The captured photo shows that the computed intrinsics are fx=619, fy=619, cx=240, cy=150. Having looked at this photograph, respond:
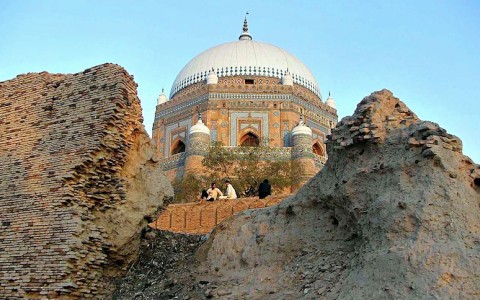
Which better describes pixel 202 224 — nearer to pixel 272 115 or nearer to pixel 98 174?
pixel 98 174

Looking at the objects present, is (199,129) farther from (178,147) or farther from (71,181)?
(71,181)

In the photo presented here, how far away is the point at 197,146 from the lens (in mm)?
28547

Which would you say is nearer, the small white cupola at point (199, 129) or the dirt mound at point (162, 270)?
the dirt mound at point (162, 270)

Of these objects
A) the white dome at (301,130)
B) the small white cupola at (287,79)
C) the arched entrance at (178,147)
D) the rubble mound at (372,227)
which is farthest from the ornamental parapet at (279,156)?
the rubble mound at (372,227)

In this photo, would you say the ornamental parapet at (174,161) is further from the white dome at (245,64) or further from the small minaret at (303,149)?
the small minaret at (303,149)

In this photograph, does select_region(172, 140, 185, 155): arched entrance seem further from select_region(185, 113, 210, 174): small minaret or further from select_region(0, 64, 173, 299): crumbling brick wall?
select_region(0, 64, 173, 299): crumbling brick wall

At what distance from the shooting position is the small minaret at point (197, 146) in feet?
90.6

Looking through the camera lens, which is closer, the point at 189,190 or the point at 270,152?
the point at 189,190

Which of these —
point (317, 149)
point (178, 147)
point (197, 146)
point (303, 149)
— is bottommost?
point (303, 149)

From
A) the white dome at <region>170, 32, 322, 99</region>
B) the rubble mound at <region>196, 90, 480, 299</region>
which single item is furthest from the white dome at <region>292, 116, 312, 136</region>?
the rubble mound at <region>196, 90, 480, 299</region>

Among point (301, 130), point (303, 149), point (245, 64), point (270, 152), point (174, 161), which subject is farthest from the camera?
point (245, 64)

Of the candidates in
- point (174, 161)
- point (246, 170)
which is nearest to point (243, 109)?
point (174, 161)

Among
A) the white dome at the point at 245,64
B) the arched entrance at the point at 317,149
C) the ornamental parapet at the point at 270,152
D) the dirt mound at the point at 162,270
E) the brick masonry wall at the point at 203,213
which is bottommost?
the dirt mound at the point at 162,270

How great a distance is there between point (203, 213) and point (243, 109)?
60.3 ft
